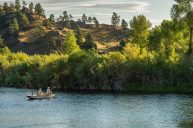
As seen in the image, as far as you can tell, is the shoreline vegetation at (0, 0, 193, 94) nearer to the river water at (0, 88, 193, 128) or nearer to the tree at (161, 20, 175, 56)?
the tree at (161, 20, 175, 56)

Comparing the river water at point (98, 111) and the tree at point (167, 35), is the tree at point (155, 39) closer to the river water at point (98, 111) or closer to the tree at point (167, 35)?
the tree at point (167, 35)

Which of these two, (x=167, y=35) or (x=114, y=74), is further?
(x=167, y=35)

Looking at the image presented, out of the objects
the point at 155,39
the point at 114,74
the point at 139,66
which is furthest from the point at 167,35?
the point at 114,74

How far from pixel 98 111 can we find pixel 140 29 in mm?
69845

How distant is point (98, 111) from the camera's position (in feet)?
343

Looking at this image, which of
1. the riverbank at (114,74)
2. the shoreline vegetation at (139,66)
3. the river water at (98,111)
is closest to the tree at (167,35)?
the shoreline vegetation at (139,66)

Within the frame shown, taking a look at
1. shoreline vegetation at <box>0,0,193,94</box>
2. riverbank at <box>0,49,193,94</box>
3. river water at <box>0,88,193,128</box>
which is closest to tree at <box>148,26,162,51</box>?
shoreline vegetation at <box>0,0,193,94</box>

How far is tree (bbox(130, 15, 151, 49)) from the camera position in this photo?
552 feet

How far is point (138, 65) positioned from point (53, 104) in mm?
43951

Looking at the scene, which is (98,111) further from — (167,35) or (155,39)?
(155,39)

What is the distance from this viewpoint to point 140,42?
554ft

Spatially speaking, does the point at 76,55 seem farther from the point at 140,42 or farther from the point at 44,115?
the point at 44,115

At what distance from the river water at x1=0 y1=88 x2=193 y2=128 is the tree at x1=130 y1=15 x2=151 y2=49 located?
3935cm

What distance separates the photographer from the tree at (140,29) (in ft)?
552
